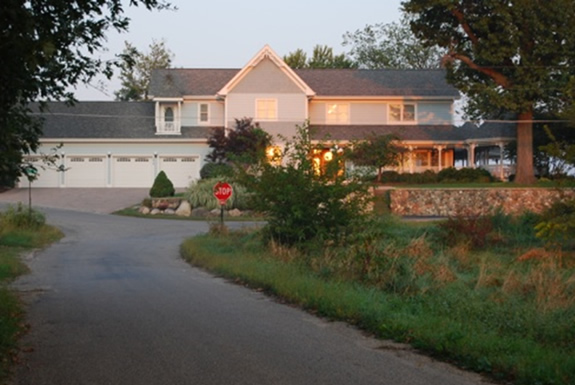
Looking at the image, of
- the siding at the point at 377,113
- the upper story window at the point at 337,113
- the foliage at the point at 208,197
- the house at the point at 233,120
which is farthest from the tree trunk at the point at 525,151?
the foliage at the point at 208,197

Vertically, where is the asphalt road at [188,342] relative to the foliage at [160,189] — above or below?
below

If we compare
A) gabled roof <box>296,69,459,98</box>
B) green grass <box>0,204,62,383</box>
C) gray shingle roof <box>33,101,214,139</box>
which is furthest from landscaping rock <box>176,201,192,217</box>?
gabled roof <box>296,69,459,98</box>

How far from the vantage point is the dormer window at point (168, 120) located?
179 ft

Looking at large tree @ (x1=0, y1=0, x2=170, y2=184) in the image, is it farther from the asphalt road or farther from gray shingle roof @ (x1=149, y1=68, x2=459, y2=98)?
gray shingle roof @ (x1=149, y1=68, x2=459, y2=98)

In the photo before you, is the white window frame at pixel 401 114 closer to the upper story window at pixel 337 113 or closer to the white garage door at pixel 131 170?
the upper story window at pixel 337 113

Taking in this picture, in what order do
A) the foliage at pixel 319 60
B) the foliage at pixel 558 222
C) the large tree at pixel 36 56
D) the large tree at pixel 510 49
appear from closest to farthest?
the large tree at pixel 36 56 < the foliage at pixel 558 222 < the large tree at pixel 510 49 < the foliage at pixel 319 60

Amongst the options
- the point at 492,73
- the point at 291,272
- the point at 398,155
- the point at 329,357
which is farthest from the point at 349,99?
the point at 329,357

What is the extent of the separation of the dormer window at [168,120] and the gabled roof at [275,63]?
358 cm

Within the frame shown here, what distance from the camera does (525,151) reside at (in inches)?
1973

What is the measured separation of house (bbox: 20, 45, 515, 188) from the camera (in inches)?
2128

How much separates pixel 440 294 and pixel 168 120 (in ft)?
140

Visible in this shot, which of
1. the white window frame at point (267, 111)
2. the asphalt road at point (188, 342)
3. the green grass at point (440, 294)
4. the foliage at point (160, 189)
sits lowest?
the asphalt road at point (188, 342)

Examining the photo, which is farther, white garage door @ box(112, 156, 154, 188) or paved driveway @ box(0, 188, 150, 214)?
white garage door @ box(112, 156, 154, 188)

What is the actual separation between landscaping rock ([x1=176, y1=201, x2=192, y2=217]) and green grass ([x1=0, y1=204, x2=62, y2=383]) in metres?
9.14
